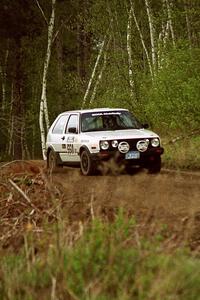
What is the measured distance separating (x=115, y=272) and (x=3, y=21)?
3300 centimetres

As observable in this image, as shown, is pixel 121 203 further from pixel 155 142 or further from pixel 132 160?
pixel 155 142

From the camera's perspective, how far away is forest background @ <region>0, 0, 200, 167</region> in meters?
20.1

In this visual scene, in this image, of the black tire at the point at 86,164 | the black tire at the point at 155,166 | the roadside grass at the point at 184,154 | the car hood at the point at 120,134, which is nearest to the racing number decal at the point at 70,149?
the black tire at the point at 86,164

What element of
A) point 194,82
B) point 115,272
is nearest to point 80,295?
point 115,272

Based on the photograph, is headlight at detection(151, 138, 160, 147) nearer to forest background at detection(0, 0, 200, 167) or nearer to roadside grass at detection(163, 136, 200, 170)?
roadside grass at detection(163, 136, 200, 170)

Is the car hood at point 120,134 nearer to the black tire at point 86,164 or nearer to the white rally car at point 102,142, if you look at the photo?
the white rally car at point 102,142

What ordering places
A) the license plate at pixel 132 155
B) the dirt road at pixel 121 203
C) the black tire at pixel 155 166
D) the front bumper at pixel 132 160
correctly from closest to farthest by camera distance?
the dirt road at pixel 121 203, the front bumper at pixel 132 160, the license plate at pixel 132 155, the black tire at pixel 155 166

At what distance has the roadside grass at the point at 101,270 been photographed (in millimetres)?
5320

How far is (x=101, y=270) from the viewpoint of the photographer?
5.84m

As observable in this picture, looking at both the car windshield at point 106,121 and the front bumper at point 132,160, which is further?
the car windshield at point 106,121

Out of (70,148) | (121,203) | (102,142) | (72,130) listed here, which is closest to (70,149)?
(70,148)

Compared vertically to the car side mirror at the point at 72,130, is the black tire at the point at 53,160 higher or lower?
lower

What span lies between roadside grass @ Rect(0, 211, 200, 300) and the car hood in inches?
422

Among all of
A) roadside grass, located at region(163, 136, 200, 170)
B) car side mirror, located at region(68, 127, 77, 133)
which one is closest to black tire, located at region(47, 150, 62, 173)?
car side mirror, located at region(68, 127, 77, 133)
